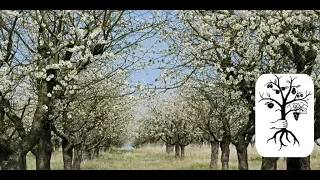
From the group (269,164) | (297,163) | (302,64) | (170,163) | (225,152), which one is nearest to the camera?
(302,64)

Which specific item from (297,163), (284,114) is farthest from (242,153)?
(284,114)

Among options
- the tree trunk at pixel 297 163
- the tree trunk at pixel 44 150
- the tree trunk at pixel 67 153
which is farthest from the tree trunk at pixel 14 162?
the tree trunk at pixel 297 163

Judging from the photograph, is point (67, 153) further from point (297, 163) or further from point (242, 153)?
point (297, 163)

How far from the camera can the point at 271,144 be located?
23.6 feet

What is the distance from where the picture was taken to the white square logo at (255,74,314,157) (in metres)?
6.96

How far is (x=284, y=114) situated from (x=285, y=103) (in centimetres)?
21

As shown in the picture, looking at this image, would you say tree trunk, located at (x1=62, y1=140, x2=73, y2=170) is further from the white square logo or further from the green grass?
the white square logo

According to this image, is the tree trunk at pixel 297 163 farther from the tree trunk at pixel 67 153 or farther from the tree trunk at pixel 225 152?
the tree trunk at pixel 67 153

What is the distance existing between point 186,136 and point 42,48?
75.2ft

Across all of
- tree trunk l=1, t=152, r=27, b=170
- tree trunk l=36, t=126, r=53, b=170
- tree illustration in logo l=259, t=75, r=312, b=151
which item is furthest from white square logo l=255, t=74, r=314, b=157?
tree trunk l=36, t=126, r=53, b=170

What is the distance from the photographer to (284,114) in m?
7.05

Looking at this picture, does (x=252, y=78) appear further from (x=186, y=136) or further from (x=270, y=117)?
(x=186, y=136)
